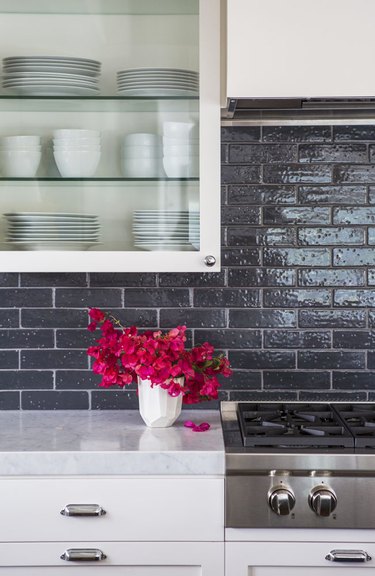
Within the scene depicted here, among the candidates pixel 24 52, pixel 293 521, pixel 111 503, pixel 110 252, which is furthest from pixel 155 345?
pixel 24 52

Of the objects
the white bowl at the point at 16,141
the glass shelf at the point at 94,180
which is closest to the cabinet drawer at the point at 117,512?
Result: the glass shelf at the point at 94,180

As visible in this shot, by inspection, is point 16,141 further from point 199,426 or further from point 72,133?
point 199,426

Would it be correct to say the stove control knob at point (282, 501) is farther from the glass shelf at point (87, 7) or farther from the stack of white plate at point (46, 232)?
the glass shelf at point (87, 7)

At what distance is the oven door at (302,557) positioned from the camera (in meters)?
2.32

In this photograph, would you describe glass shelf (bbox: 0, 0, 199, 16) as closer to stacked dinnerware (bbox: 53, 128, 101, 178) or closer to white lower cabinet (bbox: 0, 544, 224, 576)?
stacked dinnerware (bbox: 53, 128, 101, 178)

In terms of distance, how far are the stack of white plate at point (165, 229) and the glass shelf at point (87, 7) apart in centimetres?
61

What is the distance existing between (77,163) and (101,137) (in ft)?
0.36

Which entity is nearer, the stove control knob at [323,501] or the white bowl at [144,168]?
the stove control knob at [323,501]

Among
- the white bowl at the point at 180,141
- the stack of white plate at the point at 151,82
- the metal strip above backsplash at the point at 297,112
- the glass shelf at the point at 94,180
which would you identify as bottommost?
the glass shelf at the point at 94,180

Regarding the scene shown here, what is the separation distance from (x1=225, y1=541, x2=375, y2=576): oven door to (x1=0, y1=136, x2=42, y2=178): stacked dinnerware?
48.9 inches

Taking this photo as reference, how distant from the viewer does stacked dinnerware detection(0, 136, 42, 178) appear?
8.62ft

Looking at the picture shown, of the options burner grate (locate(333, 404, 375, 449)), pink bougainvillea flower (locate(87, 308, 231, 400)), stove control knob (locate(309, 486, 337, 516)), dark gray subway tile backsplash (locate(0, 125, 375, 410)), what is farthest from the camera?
dark gray subway tile backsplash (locate(0, 125, 375, 410))

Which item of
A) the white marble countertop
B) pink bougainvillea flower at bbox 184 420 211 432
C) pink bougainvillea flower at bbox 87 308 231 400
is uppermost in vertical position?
pink bougainvillea flower at bbox 87 308 231 400

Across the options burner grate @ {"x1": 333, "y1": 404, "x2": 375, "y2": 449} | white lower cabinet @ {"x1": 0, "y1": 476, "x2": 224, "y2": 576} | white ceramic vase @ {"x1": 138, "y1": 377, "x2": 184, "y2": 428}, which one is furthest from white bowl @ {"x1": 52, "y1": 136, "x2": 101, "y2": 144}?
burner grate @ {"x1": 333, "y1": 404, "x2": 375, "y2": 449}
